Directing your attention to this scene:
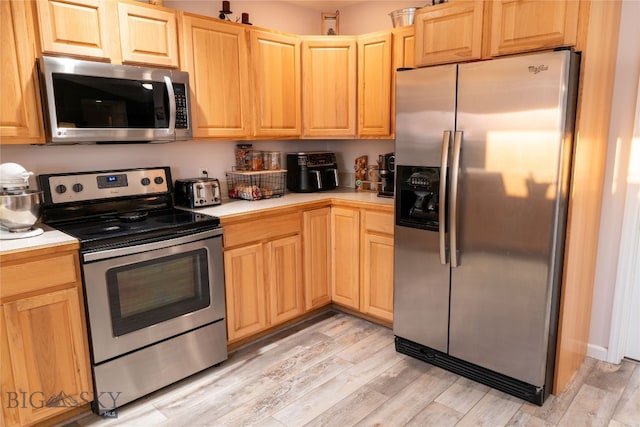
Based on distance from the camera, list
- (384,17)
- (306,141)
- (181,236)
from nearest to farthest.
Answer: (181,236) → (384,17) → (306,141)

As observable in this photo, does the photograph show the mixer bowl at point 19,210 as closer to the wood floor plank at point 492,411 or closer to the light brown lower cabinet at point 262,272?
the light brown lower cabinet at point 262,272

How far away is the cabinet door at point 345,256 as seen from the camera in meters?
3.08

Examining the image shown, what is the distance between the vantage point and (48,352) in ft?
6.45

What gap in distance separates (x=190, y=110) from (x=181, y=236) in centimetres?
81

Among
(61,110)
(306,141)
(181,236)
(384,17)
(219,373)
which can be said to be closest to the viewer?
(61,110)

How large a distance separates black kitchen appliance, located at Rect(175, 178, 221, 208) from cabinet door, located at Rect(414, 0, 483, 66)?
4.94 ft

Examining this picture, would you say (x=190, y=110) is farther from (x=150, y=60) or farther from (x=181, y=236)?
(x=181, y=236)

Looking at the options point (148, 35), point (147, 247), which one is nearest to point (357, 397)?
point (147, 247)

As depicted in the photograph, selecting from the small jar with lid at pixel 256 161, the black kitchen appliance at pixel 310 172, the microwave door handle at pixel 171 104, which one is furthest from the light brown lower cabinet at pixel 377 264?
the microwave door handle at pixel 171 104

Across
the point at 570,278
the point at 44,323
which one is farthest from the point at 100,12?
the point at 570,278

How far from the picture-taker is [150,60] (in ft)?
8.05

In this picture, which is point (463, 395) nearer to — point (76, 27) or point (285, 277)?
point (285, 277)

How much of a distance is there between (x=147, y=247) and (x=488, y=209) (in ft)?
5.66

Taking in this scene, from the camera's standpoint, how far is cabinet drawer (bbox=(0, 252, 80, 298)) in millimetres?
1822
